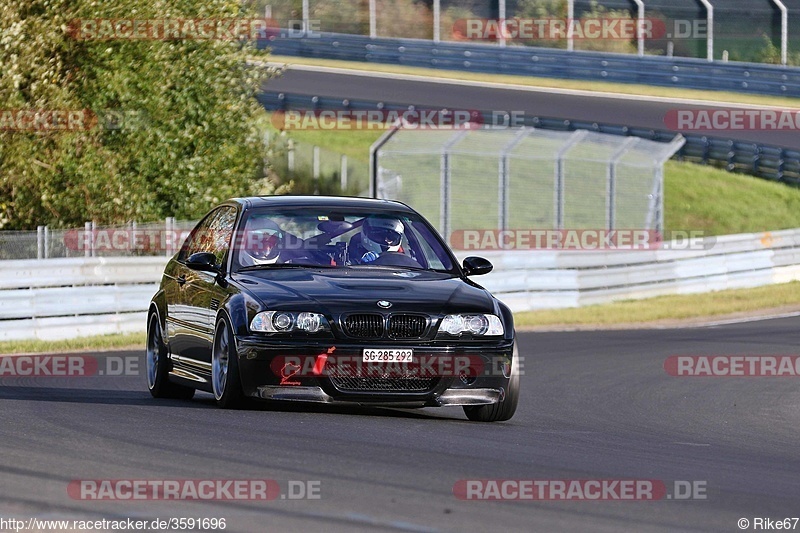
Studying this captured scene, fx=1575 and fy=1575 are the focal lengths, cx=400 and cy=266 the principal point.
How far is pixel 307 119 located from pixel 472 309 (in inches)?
1093

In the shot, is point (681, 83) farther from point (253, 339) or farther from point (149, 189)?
point (253, 339)

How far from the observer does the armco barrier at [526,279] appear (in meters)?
19.0

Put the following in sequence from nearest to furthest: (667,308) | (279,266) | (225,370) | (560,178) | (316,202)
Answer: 1. (225,370)
2. (279,266)
3. (316,202)
4. (667,308)
5. (560,178)

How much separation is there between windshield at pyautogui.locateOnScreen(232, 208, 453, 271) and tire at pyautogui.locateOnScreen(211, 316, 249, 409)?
606mm

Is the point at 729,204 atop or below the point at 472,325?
below

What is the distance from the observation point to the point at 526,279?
80.1 feet

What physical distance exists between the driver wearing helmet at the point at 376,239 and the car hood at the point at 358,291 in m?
0.24

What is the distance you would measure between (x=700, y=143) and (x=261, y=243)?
25863 millimetres

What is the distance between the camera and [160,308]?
12227mm

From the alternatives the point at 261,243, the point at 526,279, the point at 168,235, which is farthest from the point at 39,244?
the point at 261,243

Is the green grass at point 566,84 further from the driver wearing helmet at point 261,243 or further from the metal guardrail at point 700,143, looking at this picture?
the driver wearing helmet at point 261,243

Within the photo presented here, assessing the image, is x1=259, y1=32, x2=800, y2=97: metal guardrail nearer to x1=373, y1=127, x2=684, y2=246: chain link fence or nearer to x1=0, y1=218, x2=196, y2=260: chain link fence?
x1=373, y1=127, x2=684, y2=246: chain link fence

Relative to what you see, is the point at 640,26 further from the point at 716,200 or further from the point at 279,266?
the point at 279,266

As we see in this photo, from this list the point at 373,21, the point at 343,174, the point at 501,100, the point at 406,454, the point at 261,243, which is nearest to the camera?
the point at 406,454
